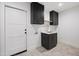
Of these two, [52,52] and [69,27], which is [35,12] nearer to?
[52,52]

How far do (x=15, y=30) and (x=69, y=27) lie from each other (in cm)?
299

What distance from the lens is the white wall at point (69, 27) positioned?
297 centimetres

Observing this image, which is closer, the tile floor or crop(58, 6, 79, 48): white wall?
the tile floor

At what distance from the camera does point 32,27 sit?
2623 mm

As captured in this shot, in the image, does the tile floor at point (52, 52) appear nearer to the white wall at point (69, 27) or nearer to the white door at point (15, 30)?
the white door at point (15, 30)

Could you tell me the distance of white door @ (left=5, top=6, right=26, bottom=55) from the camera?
1.87 meters

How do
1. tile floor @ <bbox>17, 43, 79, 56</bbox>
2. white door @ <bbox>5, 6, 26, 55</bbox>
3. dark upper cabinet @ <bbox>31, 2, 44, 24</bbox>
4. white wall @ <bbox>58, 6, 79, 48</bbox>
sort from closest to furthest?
1. white door @ <bbox>5, 6, 26, 55</bbox>
2. tile floor @ <bbox>17, 43, 79, 56</bbox>
3. dark upper cabinet @ <bbox>31, 2, 44, 24</bbox>
4. white wall @ <bbox>58, 6, 79, 48</bbox>

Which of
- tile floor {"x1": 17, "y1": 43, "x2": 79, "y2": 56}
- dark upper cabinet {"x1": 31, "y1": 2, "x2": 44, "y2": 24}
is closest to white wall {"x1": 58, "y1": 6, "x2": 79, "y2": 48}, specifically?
tile floor {"x1": 17, "y1": 43, "x2": 79, "y2": 56}

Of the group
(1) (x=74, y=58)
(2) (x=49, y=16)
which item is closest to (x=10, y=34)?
(1) (x=74, y=58)

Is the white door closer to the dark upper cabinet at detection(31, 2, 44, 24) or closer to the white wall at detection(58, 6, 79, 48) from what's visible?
the dark upper cabinet at detection(31, 2, 44, 24)

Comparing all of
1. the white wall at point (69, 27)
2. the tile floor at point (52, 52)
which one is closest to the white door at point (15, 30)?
the tile floor at point (52, 52)

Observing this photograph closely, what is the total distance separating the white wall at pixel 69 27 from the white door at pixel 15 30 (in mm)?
2621

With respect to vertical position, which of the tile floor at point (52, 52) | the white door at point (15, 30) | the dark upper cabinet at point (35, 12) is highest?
the dark upper cabinet at point (35, 12)

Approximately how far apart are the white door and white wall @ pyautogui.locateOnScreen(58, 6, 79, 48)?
262 centimetres
